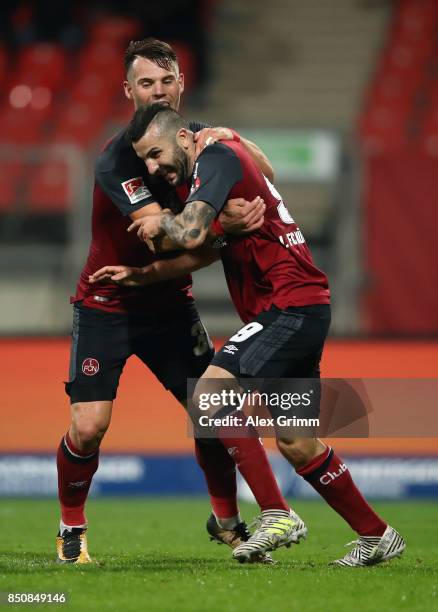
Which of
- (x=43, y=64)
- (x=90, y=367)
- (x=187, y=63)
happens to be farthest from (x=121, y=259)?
(x=187, y=63)

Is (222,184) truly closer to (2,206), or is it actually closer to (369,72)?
(2,206)

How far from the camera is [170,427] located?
37.7 feet

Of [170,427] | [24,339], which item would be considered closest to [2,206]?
[24,339]

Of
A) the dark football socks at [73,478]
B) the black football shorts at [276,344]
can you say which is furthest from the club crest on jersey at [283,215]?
the dark football socks at [73,478]

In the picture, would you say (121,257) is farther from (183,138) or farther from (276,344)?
(276,344)

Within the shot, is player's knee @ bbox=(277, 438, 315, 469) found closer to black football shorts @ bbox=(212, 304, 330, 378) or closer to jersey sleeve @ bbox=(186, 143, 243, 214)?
black football shorts @ bbox=(212, 304, 330, 378)

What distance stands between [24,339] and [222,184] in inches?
251

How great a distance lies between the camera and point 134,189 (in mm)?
6066

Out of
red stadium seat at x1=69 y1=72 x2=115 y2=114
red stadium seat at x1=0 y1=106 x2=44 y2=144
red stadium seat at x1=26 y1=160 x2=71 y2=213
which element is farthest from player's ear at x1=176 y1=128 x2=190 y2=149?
red stadium seat at x1=69 y1=72 x2=115 y2=114

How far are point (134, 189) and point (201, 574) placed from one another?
1.88 meters

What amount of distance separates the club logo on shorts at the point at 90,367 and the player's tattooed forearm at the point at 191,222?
99 centimetres

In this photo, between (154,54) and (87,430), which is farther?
(154,54)

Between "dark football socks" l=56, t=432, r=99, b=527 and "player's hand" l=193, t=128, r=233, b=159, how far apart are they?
1.65 meters

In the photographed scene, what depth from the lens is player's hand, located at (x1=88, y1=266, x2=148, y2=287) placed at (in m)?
6.19
